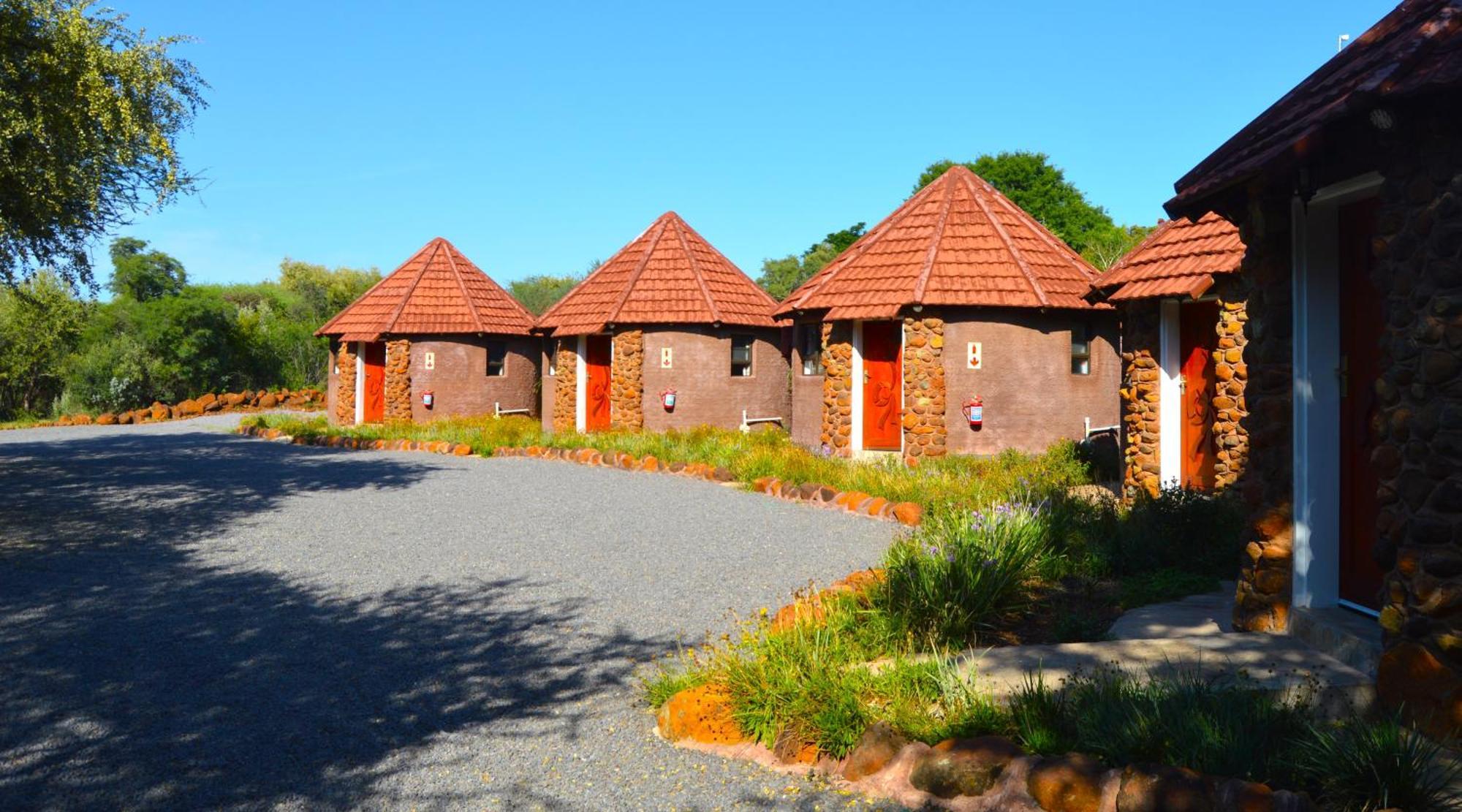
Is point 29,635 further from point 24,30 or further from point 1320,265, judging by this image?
point 1320,265

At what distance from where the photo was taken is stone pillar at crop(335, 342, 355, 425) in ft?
93.0

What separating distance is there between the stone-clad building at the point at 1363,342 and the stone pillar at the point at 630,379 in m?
17.1

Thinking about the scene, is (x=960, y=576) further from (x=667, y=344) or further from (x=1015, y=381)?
(x=667, y=344)

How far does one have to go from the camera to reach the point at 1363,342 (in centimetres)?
581

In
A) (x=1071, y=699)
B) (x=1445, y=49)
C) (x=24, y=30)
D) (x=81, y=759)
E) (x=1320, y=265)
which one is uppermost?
(x=24, y=30)

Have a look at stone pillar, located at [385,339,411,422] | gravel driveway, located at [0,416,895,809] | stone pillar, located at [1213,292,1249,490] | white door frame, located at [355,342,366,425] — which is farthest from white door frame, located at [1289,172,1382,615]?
white door frame, located at [355,342,366,425]

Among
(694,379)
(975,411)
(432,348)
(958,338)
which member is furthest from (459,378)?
(975,411)

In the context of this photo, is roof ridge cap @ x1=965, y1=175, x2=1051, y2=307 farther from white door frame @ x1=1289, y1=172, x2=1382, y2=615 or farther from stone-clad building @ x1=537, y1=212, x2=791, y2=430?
white door frame @ x1=1289, y1=172, x2=1382, y2=615

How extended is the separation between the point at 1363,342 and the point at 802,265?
2048 inches

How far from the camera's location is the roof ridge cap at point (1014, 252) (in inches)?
683

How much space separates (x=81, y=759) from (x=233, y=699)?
0.96 meters

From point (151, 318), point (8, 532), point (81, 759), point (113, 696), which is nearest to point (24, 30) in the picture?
point (8, 532)

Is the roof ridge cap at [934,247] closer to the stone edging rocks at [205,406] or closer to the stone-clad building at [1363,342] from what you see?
the stone-clad building at [1363,342]

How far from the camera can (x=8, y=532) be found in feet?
36.3
